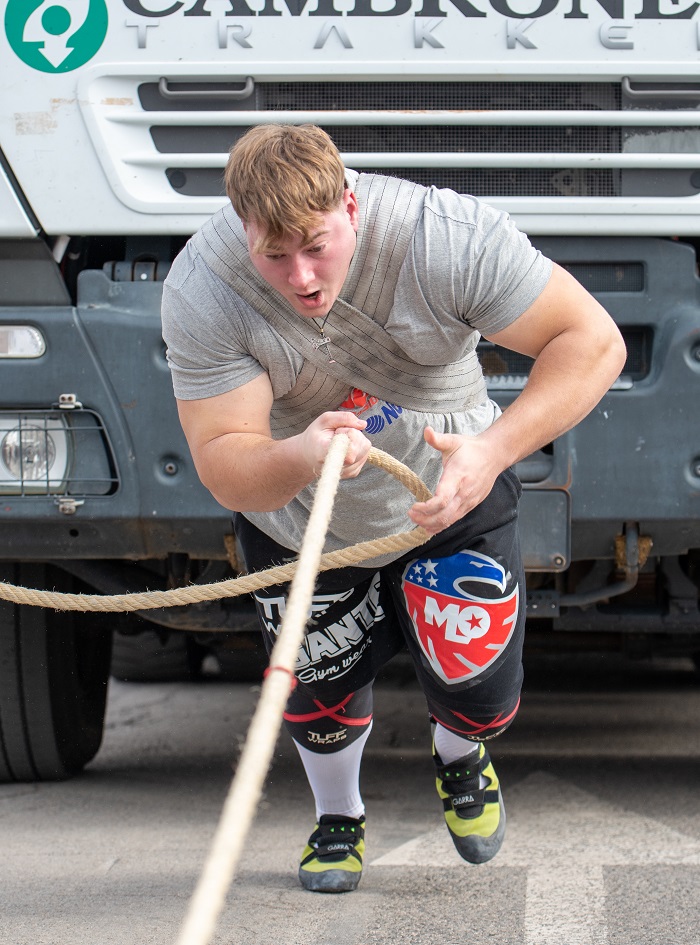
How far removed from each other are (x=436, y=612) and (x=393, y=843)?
0.86 meters

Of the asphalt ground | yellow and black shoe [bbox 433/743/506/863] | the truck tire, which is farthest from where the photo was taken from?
the truck tire

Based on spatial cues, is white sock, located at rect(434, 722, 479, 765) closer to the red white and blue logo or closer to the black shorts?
the black shorts

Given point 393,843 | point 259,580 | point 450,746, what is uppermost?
point 259,580

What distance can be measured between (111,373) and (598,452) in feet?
4.04

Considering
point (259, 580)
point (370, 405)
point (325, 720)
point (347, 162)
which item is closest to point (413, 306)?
point (370, 405)

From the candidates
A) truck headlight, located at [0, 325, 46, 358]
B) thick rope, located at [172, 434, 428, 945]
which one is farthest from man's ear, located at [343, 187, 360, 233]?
truck headlight, located at [0, 325, 46, 358]

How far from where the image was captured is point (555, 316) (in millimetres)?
2586

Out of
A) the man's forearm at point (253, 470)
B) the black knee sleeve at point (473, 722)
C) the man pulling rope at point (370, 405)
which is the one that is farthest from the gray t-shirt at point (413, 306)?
the black knee sleeve at point (473, 722)

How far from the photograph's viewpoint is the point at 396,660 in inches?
218

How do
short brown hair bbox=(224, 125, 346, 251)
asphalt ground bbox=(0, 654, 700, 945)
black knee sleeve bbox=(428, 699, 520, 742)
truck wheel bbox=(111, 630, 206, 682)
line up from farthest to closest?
truck wheel bbox=(111, 630, 206, 682) → black knee sleeve bbox=(428, 699, 520, 742) → asphalt ground bbox=(0, 654, 700, 945) → short brown hair bbox=(224, 125, 346, 251)

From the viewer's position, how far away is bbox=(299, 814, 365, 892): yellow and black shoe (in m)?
3.07

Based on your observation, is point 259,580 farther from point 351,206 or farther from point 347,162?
point 347,162

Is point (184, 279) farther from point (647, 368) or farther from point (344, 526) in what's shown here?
point (647, 368)

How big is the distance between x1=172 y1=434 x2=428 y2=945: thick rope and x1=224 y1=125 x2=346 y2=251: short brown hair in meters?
0.55
